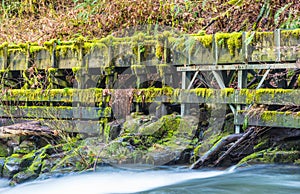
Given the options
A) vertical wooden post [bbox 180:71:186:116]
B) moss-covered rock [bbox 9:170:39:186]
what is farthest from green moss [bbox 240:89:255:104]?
moss-covered rock [bbox 9:170:39:186]

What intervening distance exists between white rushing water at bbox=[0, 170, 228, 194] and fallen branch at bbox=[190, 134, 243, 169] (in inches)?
6.4

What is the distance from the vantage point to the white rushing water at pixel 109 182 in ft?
20.4

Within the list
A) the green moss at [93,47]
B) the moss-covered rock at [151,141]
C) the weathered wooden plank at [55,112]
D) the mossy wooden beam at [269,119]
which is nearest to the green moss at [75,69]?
the green moss at [93,47]

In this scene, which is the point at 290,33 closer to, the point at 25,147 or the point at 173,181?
the point at 173,181

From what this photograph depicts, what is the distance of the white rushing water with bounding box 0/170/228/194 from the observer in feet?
20.4

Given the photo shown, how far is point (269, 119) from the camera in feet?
21.0

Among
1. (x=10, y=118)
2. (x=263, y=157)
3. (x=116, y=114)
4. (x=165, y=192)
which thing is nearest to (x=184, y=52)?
(x=116, y=114)

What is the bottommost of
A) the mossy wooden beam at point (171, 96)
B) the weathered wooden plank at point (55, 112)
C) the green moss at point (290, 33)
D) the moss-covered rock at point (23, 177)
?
the moss-covered rock at point (23, 177)

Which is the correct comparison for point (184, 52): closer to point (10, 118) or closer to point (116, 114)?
point (116, 114)

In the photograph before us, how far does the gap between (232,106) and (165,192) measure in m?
2.02

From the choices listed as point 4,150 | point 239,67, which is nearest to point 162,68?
point 239,67

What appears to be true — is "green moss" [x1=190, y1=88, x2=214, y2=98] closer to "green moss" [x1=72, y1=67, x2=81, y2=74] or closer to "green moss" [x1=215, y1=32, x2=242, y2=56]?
"green moss" [x1=215, y1=32, x2=242, y2=56]

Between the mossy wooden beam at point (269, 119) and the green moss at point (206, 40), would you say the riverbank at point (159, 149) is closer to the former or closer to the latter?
the mossy wooden beam at point (269, 119)

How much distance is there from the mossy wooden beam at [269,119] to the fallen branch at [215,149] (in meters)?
0.24
